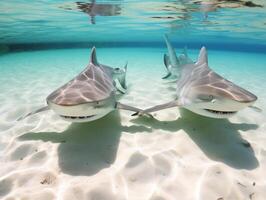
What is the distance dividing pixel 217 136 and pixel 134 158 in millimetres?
1906

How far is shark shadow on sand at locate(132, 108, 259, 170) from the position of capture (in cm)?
403

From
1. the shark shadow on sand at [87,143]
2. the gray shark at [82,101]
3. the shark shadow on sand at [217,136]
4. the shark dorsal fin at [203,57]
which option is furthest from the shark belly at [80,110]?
the shark dorsal fin at [203,57]

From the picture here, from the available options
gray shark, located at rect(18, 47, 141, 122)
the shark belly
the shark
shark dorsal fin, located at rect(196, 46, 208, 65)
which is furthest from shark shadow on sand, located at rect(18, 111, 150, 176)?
shark dorsal fin, located at rect(196, 46, 208, 65)

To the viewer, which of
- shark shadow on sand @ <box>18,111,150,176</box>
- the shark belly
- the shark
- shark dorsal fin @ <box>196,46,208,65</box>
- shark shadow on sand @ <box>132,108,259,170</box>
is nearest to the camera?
the shark belly

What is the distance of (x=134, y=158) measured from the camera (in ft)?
13.1

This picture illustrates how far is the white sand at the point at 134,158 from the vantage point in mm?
3229

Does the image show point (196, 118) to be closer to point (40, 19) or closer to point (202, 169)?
point (202, 169)

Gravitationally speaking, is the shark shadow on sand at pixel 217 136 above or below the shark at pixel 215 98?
below

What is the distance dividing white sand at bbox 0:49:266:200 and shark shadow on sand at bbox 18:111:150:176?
0.02m

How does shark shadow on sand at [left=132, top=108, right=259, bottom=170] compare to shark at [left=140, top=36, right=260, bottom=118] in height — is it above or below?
below

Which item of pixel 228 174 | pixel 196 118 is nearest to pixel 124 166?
pixel 228 174

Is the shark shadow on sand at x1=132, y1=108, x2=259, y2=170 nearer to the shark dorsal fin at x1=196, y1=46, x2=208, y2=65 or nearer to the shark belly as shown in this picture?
the shark dorsal fin at x1=196, y1=46, x2=208, y2=65

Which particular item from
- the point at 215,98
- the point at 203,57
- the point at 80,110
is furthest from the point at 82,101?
the point at 203,57

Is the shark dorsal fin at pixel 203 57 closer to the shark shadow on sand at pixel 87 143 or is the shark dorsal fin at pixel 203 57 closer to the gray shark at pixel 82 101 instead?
the shark shadow on sand at pixel 87 143
